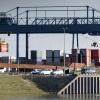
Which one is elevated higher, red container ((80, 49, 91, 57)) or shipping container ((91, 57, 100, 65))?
red container ((80, 49, 91, 57))

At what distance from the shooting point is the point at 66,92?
9388 cm

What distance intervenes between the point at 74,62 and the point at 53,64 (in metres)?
4.37

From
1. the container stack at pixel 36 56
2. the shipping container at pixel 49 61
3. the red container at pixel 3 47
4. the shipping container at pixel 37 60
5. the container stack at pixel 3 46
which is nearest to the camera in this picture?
the container stack at pixel 3 46

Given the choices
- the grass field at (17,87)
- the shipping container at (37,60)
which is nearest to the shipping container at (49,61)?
the shipping container at (37,60)

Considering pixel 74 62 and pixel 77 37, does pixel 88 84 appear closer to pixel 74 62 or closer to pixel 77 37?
pixel 74 62

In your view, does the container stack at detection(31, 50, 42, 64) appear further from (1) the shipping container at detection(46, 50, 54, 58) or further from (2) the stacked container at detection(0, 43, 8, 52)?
(2) the stacked container at detection(0, 43, 8, 52)

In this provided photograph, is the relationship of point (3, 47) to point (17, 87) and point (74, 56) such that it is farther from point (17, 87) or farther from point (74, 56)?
point (17, 87)

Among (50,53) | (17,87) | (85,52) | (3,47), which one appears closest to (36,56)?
(50,53)

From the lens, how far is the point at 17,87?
95125 millimetres

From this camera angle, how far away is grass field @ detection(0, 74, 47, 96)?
93.4 m

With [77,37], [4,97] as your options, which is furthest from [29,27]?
[4,97]

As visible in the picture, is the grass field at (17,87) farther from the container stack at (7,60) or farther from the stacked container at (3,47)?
the container stack at (7,60)

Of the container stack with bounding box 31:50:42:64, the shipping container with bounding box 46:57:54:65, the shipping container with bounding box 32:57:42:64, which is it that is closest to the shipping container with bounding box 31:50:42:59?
the container stack with bounding box 31:50:42:64

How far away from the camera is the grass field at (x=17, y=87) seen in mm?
93425
